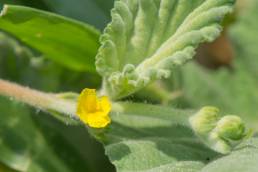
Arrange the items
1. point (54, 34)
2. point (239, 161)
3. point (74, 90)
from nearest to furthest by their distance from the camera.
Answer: point (239, 161) → point (54, 34) → point (74, 90)

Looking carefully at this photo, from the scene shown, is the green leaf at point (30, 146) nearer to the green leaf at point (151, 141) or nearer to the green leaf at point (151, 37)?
the green leaf at point (151, 141)

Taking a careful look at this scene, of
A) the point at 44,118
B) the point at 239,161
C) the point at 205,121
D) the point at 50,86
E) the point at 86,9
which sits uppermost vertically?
the point at 86,9

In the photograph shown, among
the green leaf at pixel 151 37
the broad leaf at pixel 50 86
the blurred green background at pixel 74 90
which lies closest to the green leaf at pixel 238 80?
the blurred green background at pixel 74 90

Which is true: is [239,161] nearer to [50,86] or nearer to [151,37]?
[151,37]

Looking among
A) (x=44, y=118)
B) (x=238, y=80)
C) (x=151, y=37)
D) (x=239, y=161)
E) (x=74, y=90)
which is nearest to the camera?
(x=239, y=161)

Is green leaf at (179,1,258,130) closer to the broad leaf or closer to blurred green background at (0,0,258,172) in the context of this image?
blurred green background at (0,0,258,172)

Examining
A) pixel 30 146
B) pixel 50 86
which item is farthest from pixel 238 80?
pixel 30 146

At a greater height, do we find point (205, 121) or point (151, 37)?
point (151, 37)

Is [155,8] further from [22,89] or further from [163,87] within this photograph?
[163,87]

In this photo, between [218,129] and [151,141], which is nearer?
[218,129]
